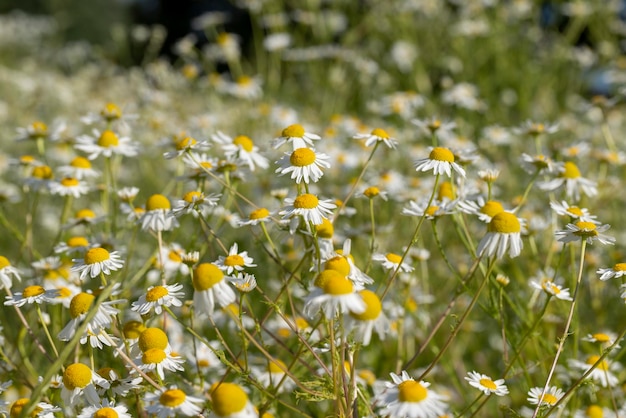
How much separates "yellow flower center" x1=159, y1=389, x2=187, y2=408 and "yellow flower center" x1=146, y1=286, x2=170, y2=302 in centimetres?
30

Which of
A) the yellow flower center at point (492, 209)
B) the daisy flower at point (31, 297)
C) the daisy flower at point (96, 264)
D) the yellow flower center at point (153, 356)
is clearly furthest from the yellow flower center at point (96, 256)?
the yellow flower center at point (492, 209)

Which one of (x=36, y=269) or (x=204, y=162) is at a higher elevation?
(x=204, y=162)

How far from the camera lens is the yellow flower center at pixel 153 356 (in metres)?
1.33

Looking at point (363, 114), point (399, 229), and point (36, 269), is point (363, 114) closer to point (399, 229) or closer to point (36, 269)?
point (399, 229)

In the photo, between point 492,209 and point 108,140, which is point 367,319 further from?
point 108,140

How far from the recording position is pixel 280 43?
4.60m

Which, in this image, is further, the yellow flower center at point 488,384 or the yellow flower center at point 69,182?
the yellow flower center at point 69,182

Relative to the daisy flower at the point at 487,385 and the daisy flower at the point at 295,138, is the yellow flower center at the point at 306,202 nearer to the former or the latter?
the daisy flower at the point at 295,138

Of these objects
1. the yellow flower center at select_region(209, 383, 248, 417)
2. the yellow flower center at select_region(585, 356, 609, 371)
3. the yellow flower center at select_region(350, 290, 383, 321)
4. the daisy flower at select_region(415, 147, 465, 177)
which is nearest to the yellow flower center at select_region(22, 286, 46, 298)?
the yellow flower center at select_region(209, 383, 248, 417)

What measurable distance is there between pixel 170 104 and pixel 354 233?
2730 mm

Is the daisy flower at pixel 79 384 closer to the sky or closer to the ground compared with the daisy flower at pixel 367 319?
closer to the ground

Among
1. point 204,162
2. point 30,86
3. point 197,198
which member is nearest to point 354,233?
point 204,162

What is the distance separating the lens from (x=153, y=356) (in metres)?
1.33

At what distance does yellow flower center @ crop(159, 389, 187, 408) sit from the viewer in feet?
3.85
